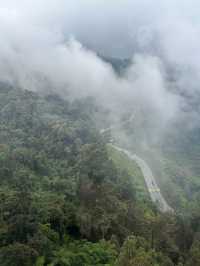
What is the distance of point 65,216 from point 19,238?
8.09 meters

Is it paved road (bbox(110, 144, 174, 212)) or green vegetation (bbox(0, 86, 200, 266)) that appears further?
paved road (bbox(110, 144, 174, 212))

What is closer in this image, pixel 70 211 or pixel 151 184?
pixel 70 211

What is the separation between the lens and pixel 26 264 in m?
21.7

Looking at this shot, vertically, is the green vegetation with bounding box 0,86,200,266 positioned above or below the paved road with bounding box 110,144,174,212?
below

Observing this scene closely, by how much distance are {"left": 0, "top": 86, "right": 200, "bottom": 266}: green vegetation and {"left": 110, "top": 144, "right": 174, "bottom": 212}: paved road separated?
280cm

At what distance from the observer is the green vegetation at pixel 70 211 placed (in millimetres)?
23906

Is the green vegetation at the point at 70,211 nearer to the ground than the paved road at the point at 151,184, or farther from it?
nearer to the ground

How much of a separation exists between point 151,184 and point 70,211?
51236mm

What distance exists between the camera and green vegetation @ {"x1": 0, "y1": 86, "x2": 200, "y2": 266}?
23.9 metres

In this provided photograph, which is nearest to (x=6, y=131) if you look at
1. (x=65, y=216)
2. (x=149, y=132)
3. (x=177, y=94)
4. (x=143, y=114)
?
(x=65, y=216)

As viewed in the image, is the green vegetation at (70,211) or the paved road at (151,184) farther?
the paved road at (151,184)

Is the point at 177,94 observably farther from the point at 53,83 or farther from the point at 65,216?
the point at 65,216

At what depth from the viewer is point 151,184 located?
270 ft

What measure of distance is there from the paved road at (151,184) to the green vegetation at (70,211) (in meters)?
2.80
